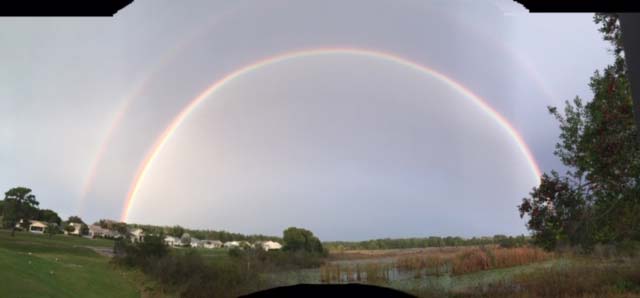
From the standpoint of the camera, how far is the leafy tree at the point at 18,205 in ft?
45.6

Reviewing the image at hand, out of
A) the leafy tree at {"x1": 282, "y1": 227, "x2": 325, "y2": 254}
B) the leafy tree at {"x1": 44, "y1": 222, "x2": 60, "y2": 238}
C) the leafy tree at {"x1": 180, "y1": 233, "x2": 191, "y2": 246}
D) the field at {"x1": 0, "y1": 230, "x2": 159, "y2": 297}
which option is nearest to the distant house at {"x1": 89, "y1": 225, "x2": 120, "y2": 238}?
the field at {"x1": 0, "y1": 230, "x2": 159, "y2": 297}

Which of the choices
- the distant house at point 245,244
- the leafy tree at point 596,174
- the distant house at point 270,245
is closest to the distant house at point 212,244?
the distant house at point 245,244

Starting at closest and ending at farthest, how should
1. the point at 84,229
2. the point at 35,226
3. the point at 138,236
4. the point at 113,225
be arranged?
the point at 138,236, the point at 113,225, the point at 84,229, the point at 35,226

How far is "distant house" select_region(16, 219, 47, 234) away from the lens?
1407 cm

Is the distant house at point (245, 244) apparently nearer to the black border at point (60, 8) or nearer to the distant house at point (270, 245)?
the distant house at point (270, 245)

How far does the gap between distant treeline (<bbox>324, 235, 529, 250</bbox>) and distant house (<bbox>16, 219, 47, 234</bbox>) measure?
9.12 metres

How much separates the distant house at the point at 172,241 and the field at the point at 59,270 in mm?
1264

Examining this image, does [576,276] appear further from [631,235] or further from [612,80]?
A: [612,80]

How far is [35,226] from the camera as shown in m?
14.4

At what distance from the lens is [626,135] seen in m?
6.75

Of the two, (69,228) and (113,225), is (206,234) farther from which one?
(69,228)

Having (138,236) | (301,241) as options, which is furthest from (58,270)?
(301,241)

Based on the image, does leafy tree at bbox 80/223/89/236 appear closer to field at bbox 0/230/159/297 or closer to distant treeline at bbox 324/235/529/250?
field at bbox 0/230/159/297

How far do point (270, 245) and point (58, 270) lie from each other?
5.65 metres
